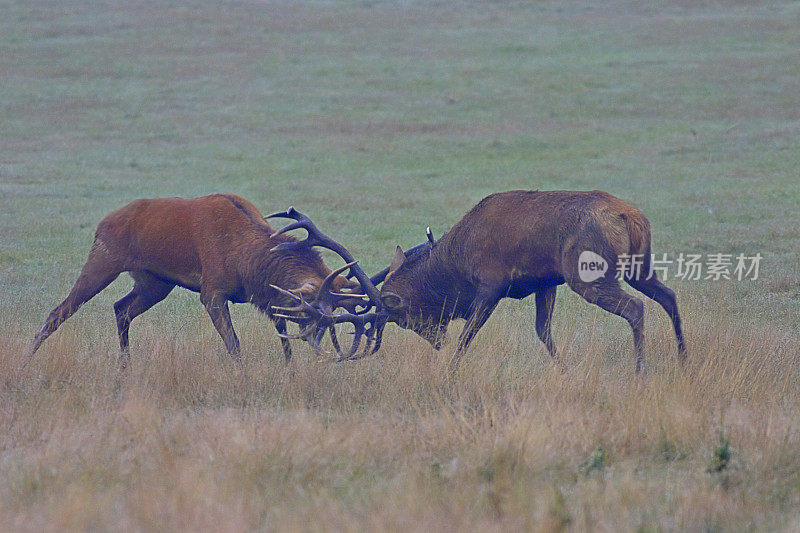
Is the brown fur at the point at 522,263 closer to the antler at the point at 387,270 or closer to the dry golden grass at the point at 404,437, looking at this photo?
the antler at the point at 387,270

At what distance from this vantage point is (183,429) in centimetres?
605

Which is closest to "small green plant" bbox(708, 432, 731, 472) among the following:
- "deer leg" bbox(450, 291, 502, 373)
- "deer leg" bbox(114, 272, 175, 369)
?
"deer leg" bbox(450, 291, 502, 373)

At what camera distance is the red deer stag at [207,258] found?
8180mm

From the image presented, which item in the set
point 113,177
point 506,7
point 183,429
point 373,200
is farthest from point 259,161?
point 506,7

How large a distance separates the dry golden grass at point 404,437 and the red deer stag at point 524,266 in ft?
1.20

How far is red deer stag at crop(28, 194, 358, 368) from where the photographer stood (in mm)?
8180

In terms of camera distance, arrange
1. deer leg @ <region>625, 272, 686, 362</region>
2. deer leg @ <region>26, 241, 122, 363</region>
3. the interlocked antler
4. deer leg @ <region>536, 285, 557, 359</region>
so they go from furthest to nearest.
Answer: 1. deer leg @ <region>536, 285, 557, 359</region>
2. deer leg @ <region>26, 241, 122, 363</region>
3. deer leg @ <region>625, 272, 686, 362</region>
4. the interlocked antler

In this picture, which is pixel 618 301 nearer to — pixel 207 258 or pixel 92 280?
pixel 207 258

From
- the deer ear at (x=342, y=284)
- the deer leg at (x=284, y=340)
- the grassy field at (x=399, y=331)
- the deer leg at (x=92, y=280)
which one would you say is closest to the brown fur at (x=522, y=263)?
the grassy field at (x=399, y=331)

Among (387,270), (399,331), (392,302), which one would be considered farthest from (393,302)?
(399,331)

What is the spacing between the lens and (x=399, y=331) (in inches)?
363

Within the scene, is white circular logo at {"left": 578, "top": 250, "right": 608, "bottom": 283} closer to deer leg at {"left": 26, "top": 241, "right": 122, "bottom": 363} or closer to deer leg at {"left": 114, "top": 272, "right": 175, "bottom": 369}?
deer leg at {"left": 114, "top": 272, "right": 175, "bottom": 369}

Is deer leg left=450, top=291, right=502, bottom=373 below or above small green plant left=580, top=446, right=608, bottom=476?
below

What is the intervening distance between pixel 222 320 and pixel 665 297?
3.57 m
